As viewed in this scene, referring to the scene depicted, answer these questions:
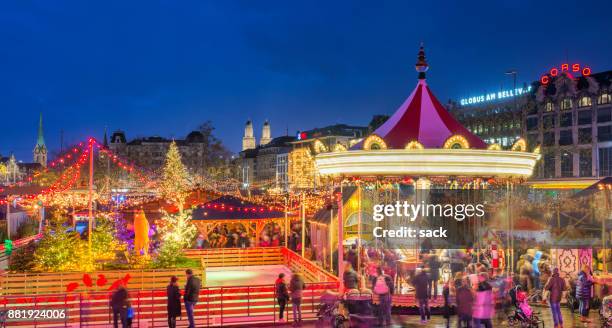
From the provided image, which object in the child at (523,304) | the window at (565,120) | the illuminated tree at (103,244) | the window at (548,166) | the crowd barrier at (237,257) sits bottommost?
the crowd barrier at (237,257)

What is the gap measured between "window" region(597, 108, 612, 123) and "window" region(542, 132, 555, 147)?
4.92 m

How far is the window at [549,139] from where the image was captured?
63344 mm

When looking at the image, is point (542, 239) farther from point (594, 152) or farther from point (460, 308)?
point (594, 152)

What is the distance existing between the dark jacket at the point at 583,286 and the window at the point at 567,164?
4933 cm

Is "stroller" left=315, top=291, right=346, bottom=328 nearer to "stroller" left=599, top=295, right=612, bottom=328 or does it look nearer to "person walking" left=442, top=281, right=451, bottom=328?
"person walking" left=442, top=281, right=451, bottom=328

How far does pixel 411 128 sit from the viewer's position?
17.7 meters

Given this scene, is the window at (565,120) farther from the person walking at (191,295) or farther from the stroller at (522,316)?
the person walking at (191,295)

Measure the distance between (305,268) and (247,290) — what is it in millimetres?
5704

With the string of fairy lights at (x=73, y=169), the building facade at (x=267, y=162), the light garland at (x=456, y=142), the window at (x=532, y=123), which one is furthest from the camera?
the building facade at (x=267, y=162)

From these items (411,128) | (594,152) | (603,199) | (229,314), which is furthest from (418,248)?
(594,152)

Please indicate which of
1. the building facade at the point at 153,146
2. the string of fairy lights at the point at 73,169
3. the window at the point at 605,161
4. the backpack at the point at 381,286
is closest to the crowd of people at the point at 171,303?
the backpack at the point at 381,286

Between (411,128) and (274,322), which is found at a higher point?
(411,128)

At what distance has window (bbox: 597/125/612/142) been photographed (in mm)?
59031

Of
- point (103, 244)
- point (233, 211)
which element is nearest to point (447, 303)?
point (103, 244)
